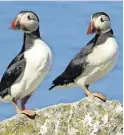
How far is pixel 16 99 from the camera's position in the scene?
30.3ft

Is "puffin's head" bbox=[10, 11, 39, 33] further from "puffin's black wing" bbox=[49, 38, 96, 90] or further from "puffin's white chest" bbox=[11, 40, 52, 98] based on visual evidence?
"puffin's black wing" bbox=[49, 38, 96, 90]

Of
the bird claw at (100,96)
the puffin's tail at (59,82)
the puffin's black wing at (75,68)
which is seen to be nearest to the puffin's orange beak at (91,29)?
the puffin's black wing at (75,68)

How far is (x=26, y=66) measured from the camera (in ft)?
29.4

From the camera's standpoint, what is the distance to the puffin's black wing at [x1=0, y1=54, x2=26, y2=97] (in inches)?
355

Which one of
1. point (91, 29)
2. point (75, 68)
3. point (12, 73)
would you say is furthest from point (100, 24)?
point (12, 73)

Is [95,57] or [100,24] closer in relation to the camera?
[95,57]

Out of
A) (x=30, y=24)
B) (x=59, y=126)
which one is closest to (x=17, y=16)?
(x=30, y=24)

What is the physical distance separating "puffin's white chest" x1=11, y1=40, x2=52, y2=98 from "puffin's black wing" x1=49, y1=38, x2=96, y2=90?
86 cm

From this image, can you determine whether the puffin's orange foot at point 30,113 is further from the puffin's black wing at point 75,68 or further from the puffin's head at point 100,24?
the puffin's head at point 100,24

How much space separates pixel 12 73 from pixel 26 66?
1.07 ft

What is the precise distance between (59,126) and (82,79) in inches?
69.6

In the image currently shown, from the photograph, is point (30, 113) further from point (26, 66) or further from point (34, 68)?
point (26, 66)

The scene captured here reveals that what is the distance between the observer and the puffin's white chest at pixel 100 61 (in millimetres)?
9344

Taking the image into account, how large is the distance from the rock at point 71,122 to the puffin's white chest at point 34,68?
2.85 ft
